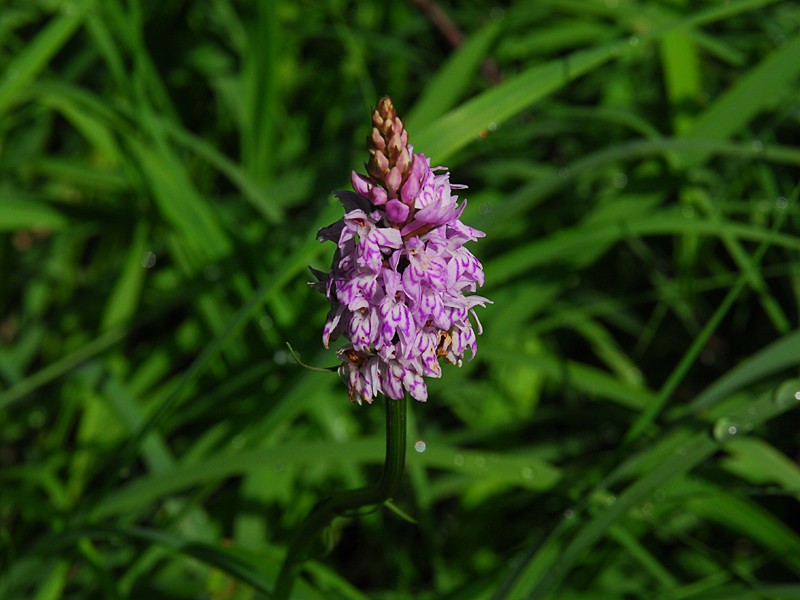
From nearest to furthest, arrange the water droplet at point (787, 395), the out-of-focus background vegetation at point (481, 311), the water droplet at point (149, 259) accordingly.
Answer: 1. the water droplet at point (787, 395)
2. the out-of-focus background vegetation at point (481, 311)
3. the water droplet at point (149, 259)

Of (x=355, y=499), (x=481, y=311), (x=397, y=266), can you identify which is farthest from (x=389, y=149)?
(x=481, y=311)

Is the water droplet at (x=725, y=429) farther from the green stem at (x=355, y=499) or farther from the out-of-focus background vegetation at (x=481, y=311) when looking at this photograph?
the green stem at (x=355, y=499)

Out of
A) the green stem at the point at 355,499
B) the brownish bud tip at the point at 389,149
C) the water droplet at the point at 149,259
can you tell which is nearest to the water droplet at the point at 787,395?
the green stem at the point at 355,499

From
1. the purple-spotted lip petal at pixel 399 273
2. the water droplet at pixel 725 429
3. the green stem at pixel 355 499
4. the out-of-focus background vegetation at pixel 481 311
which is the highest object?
the out-of-focus background vegetation at pixel 481 311

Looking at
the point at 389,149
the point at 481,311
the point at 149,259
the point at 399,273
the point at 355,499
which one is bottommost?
the point at 355,499

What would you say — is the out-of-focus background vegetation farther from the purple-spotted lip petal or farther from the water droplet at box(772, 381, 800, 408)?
the purple-spotted lip petal

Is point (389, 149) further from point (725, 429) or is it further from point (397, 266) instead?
point (725, 429)

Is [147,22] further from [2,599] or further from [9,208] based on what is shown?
[2,599]
